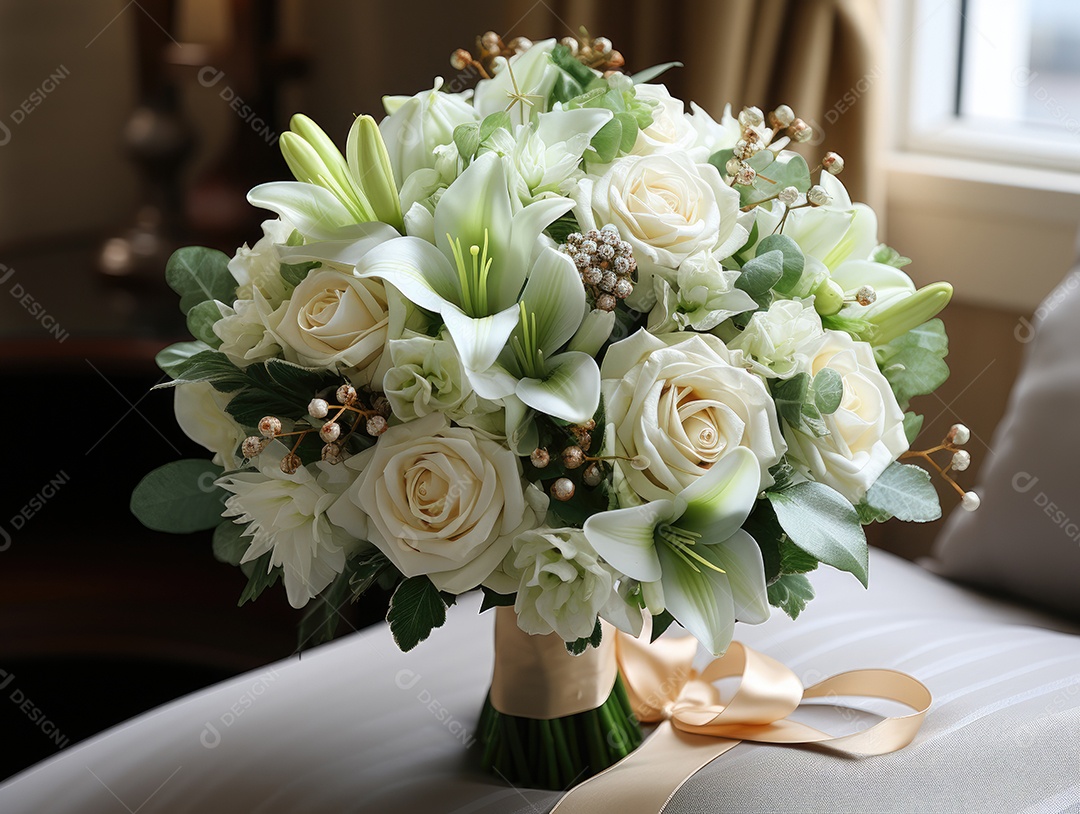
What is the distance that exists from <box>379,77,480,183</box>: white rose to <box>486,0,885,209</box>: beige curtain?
0.91 meters

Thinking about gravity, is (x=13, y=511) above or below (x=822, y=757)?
below

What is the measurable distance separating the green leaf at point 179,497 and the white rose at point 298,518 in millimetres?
112

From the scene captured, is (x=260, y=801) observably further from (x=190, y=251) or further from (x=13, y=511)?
(x=13, y=511)

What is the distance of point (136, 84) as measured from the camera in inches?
101

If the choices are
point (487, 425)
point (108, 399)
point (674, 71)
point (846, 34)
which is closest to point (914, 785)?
point (487, 425)

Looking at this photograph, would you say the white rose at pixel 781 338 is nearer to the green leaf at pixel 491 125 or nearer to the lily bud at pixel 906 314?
the lily bud at pixel 906 314

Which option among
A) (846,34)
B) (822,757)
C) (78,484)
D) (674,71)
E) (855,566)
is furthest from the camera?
(78,484)

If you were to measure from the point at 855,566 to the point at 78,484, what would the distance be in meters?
1.57

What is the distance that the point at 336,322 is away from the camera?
0.65 m

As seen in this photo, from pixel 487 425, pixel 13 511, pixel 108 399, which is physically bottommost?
pixel 13 511

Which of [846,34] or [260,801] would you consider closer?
[260,801]

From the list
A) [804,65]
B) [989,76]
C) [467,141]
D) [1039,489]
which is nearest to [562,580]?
[467,141]

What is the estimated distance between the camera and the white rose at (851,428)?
A: 67 cm

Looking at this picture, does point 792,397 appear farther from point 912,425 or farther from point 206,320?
point 206,320
